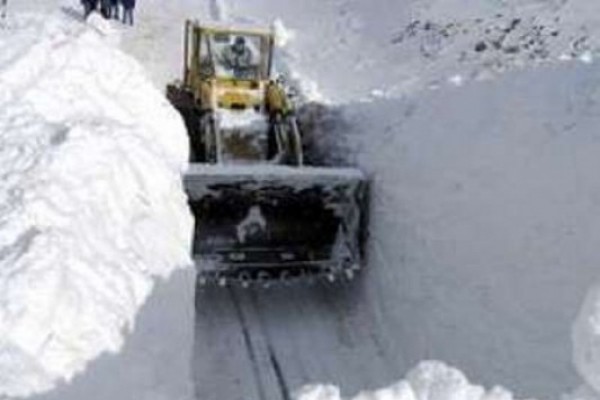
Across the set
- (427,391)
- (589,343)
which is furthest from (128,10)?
(427,391)

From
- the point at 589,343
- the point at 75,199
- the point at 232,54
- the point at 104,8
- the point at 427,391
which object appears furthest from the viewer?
the point at 104,8

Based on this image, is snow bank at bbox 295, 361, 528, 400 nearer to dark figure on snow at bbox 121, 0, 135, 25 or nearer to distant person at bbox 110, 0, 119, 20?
dark figure on snow at bbox 121, 0, 135, 25

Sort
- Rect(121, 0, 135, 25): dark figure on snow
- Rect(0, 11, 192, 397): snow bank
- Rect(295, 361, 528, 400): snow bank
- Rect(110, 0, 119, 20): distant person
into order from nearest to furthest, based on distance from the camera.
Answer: Rect(295, 361, 528, 400): snow bank
Rect(0, 11, 192, 397): snow bank
Rect(121, 0, 135, 25): dark figure on snow
Rect(110, 0, 119, 20): distant person

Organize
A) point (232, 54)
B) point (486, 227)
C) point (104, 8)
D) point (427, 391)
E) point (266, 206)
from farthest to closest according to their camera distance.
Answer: point (104, 8) → point (232, 54) → point (266, 206) → point (486, 227) → point (427, 391)

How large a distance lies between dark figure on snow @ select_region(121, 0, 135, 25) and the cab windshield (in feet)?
26.5

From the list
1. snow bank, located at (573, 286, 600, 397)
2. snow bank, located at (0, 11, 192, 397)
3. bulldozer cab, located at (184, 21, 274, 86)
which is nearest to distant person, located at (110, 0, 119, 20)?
bulldozer cab, located at (184, 21, 274, 86)

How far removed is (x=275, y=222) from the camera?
12641 mm

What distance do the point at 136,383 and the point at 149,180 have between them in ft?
10.1

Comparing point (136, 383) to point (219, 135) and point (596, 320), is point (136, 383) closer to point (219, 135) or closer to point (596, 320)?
point (596, 320)

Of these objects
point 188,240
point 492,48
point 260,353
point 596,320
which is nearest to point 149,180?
point 188,240

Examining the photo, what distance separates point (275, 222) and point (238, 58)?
279cm

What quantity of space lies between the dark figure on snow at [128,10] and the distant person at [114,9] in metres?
0.15

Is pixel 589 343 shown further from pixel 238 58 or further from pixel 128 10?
pixel 128 10

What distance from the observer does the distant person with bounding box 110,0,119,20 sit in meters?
22.1
